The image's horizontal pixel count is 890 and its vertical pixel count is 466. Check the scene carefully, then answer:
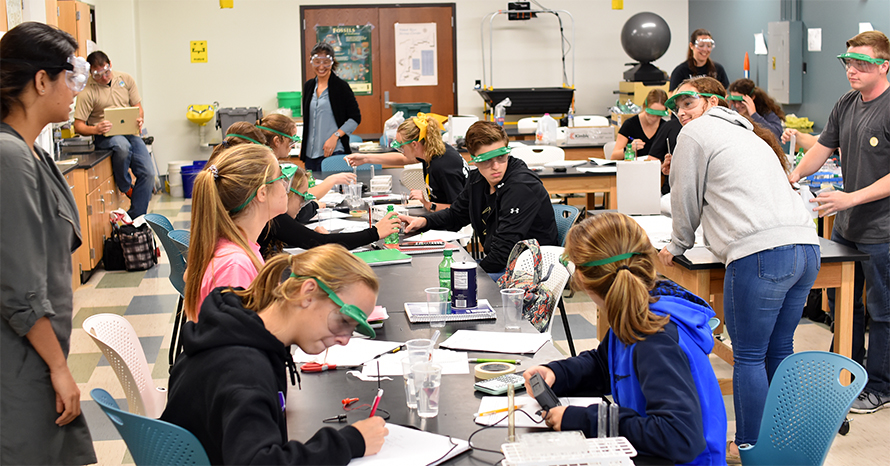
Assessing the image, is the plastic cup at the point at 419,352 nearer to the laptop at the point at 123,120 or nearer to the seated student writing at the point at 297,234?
the seated student writing at the point at 297,234

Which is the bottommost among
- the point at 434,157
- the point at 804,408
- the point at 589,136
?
the point at 804,408

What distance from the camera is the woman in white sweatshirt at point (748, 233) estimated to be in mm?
2711

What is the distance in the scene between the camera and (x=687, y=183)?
9.36 feet

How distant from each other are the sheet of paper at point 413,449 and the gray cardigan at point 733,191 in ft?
5.18

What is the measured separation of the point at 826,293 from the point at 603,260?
3152 millimetres

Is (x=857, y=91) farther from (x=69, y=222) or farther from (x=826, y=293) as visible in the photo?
(x=69, y=222)

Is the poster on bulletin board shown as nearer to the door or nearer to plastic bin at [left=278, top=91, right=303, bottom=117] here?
the door

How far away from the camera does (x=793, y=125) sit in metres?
7.73

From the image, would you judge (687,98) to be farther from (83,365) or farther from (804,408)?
(83,365)

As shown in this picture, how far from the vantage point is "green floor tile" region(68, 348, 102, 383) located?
393 centimetres

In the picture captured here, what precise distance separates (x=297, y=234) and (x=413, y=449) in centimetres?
184

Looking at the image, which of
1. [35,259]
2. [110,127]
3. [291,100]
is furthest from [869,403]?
[291,100]

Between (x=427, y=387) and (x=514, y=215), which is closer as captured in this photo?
(x=427, y=387)

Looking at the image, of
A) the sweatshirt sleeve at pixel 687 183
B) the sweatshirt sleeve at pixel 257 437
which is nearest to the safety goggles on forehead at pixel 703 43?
the sweatshirt sleeve at pixel 687 183
